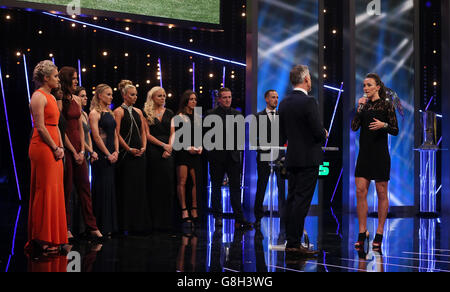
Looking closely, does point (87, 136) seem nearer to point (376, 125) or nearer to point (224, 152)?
point (224, 152)

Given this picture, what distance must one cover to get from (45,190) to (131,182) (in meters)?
1.38

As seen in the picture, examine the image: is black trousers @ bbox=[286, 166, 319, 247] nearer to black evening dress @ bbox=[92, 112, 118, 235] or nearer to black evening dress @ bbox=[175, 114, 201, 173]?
black evening dress @ bbox=[92, 112, 118, 235]

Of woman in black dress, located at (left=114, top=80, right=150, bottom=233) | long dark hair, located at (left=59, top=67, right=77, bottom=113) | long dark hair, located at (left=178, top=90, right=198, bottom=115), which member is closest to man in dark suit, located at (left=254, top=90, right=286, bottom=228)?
long dark hair, located at (left=178, top=90, right=198, bottom=115)

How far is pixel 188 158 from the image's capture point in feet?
20.4

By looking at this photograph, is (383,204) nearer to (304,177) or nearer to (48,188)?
(304,177)

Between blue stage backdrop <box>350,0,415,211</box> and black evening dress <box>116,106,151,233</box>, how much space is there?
11.7ft

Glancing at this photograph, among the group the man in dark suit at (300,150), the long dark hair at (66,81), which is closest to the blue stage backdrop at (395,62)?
the man in dark suit at (300,150)

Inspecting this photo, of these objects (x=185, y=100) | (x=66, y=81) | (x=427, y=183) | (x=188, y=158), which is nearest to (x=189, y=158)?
(x=188, y=158)

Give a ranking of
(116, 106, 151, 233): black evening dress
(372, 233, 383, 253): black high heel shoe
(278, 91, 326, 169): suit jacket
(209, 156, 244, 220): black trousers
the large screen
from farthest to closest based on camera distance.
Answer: the large screen < (209, 156, 244, 220): black trousers < (116, 106, 151, 233): black evening dress < (372, 233, 383, 253): black high heel shoe < (278, 91, 326, 169): suit jacket

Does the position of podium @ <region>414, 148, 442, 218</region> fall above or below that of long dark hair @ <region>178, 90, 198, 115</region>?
below

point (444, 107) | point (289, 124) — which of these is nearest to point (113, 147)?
point (289, 124)

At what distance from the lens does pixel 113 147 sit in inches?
214

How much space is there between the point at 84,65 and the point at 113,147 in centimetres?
307

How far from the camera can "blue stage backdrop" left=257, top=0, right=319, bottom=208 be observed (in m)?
7.54
